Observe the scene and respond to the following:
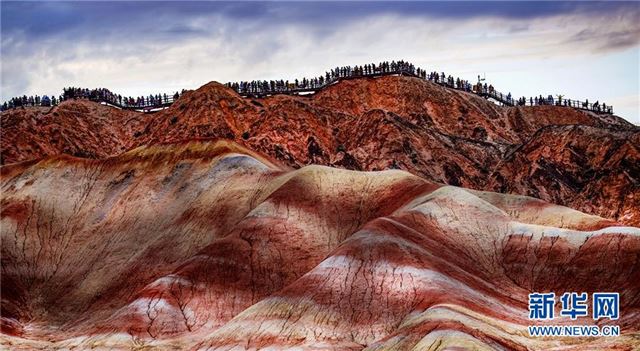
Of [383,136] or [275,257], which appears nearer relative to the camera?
[275,257]

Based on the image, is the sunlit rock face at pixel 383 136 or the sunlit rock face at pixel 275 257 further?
the sunlit rock face at pixel 383 136

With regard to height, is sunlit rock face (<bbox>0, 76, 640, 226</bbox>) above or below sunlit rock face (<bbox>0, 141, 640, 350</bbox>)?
above

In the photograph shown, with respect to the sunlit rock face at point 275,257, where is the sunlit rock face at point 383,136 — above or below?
above

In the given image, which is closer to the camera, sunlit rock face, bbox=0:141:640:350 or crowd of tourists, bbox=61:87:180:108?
sunlit rock face, bbox=0:141:640:350

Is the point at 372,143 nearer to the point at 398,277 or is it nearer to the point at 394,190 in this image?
the point at 394,190

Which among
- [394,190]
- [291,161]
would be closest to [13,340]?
[394,190]
